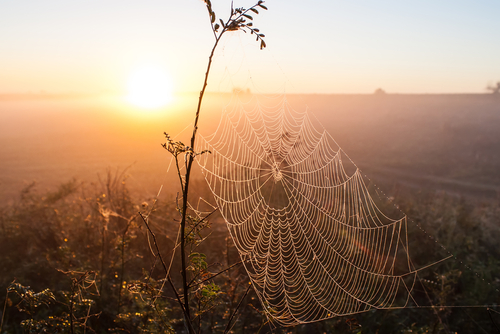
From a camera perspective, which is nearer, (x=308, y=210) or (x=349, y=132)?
(x=308, y=210)

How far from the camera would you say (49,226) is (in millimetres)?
8289

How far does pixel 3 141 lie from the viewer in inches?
1399

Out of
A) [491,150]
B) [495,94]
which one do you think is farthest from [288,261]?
[495,94]

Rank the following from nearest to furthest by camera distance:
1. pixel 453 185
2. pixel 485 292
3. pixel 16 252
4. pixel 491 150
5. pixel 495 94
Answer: pixel 485 292
pixel 16 252
pixel 453 185
pixel 491 150
pixel 495 94

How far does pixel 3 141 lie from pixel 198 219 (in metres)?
43.7

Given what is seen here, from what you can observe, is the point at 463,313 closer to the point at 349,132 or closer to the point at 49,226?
the point at 49,226

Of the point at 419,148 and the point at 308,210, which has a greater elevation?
the point at 419,148

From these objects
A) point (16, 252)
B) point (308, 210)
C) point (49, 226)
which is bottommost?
point (16, 252)

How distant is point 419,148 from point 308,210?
25265 millimetres

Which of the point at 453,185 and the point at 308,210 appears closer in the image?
the point at 308,210

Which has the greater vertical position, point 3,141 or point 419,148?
point 419,148

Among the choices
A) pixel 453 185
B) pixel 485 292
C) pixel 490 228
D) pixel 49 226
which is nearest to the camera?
pixel 485 292

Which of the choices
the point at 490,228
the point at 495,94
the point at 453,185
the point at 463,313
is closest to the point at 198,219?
the point at 463,313

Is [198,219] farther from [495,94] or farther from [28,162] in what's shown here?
[495,94]
